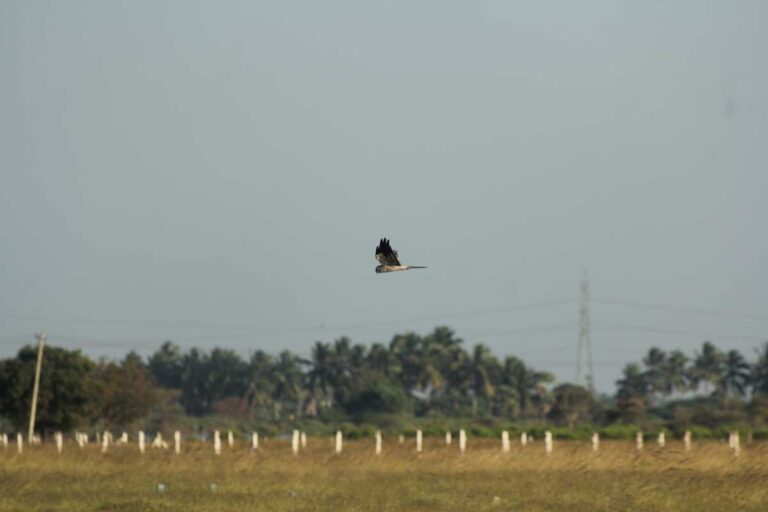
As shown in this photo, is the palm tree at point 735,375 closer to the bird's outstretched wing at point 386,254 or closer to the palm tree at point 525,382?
the palm tree at point 525,382

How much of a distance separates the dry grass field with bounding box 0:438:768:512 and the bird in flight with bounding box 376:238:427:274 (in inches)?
346

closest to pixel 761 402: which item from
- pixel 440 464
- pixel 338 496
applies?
pixel 440 464

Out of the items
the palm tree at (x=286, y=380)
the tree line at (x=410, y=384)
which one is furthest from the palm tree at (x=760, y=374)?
the palm tree at (x=286, y=380)

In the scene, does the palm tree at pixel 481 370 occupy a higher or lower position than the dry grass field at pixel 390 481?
higher

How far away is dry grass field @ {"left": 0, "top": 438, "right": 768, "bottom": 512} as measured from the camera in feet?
88.4

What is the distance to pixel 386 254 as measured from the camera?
18.8 metres

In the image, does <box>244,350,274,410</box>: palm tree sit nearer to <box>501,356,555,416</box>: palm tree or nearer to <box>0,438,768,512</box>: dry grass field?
<box>501,356,555,416</box>: palm tree

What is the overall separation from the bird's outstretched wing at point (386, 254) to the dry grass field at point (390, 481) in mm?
8782

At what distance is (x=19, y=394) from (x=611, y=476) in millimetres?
45219

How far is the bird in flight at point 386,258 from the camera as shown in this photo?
18469 mm

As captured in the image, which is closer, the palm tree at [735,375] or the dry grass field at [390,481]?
the dry grass field at [390,481]

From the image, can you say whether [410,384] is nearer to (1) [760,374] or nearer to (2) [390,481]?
(1) [760,374]

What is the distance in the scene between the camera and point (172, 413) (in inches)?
4833

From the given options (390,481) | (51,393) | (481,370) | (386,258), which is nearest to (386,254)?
(386,258)
